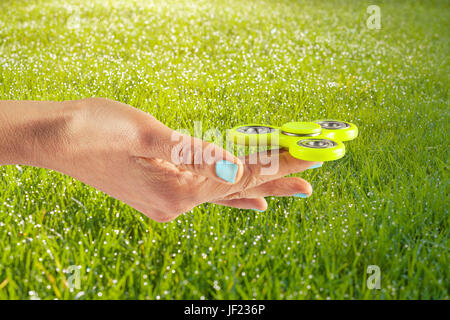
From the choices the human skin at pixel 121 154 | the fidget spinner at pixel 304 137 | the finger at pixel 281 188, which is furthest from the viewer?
the finger at pixel 281 188

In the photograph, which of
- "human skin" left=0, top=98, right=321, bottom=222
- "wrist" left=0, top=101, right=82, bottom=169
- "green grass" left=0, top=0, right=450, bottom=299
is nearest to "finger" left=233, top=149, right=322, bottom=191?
"human skin" left=0, top=98, right=321, bottom=222

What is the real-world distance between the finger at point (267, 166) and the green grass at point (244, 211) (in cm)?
39

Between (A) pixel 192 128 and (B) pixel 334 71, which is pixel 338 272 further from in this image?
(B) pixel 334 71

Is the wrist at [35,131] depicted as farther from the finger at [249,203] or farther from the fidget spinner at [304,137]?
the finger at [249,203]

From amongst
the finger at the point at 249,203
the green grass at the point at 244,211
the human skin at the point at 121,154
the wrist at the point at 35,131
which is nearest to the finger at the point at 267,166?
the human skin at the point at 121,154

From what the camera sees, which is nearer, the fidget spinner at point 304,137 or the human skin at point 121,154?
the human skin at point 121,154

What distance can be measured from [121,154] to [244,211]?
111cm

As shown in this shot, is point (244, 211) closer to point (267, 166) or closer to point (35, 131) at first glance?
point (267, 166)

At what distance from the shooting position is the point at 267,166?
108 inches

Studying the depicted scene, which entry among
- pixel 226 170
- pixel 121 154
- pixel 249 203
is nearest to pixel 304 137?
pixel 249 203

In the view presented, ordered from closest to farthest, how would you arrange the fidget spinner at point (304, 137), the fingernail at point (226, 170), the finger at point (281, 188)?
the fingernail at point (226, 170) < the fidget spinner at point (304, 137) < the finger at point (281, 188)

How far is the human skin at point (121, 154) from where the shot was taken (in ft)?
8.27

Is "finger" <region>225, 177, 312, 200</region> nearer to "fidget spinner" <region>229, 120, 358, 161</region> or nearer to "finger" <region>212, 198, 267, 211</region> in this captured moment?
"finger" <region>212, 198, 267, 211</region>

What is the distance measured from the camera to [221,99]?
5477 millimetres
